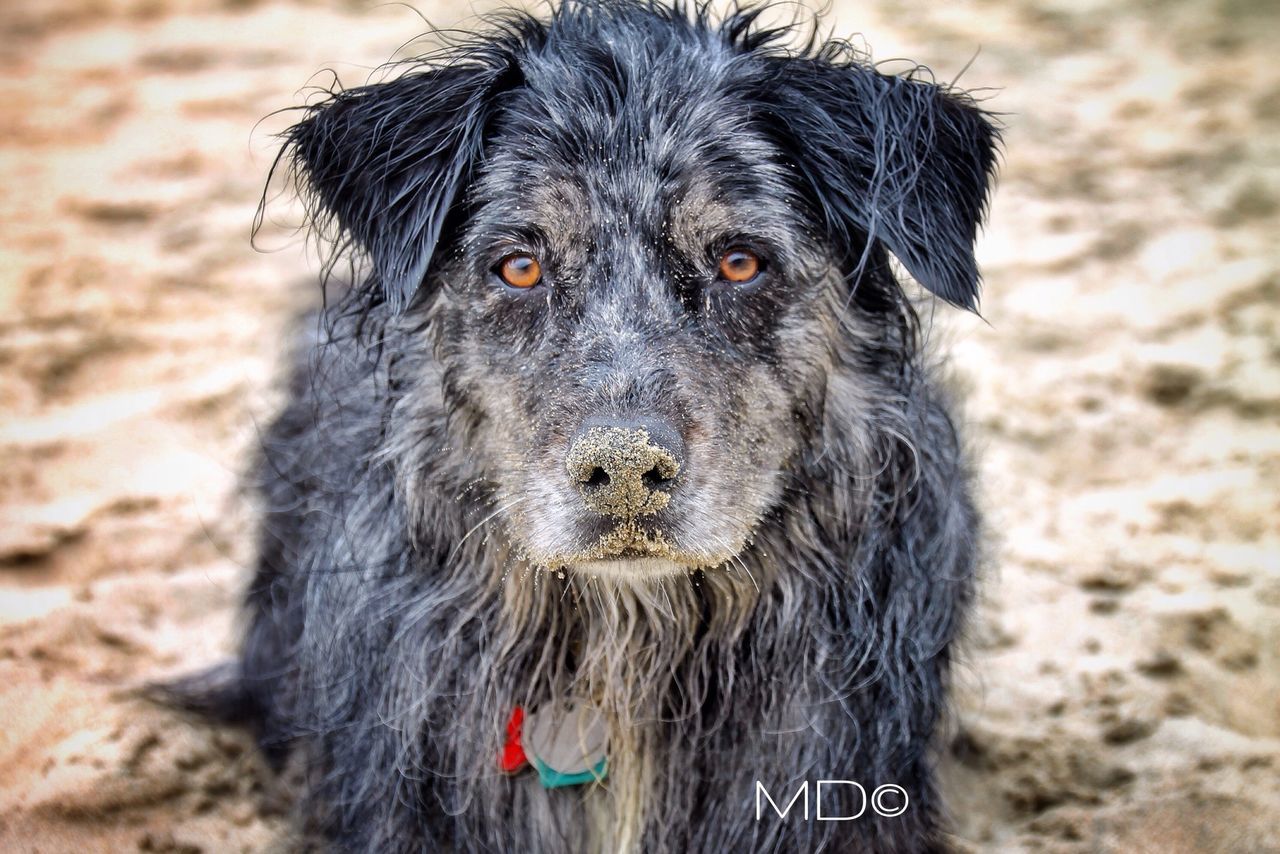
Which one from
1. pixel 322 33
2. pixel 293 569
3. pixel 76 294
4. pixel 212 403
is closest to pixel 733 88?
pixel 293 569

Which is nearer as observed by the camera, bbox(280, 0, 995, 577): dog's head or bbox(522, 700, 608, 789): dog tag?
bbox(280, 0, 995, 577): dog's head

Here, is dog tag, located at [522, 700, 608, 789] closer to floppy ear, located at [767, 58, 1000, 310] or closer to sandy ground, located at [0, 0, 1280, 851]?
sandy ground, located at [0, 0, 1280, 851]

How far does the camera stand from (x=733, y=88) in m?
3.08

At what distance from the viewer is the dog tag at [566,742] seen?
3.21 meters

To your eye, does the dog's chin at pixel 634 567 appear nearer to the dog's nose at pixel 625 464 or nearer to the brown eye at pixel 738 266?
the dog's nose at pixel 625 464

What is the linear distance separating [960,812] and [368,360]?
2054mm

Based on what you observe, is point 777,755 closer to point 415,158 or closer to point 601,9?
point 415,158

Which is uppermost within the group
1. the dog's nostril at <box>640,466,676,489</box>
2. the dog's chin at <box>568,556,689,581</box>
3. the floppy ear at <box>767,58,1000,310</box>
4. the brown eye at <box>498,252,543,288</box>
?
the floppy ear at <box>767,58,1000,310</box>

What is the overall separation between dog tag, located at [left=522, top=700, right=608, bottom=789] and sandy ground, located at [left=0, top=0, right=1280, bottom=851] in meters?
0.95

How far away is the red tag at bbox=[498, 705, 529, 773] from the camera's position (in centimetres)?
321

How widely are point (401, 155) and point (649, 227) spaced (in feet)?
1.97

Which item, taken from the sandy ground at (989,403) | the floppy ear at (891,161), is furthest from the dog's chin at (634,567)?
the sandy ground at (989,403)

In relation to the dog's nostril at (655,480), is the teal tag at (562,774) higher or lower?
lower

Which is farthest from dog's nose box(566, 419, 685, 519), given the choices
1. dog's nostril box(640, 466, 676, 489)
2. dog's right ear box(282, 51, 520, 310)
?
dog's right ear box(282, 51, 520, 310)
